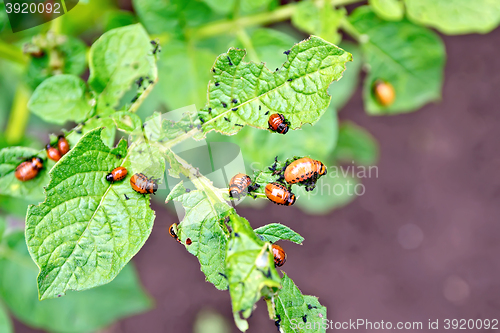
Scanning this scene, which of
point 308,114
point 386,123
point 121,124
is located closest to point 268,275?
point 308,114

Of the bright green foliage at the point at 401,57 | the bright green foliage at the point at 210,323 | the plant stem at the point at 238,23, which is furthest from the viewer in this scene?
the bright green foliage at the point at 210,323

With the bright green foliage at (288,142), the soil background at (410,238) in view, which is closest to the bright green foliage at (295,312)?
the bright green foliage at (288,142)

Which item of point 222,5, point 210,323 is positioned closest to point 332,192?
point 210,323

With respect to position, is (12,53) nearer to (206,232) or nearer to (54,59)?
(54,59)

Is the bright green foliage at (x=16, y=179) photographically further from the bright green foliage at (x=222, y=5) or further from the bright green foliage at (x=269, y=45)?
the bright green foliage at (x=269, y=45)

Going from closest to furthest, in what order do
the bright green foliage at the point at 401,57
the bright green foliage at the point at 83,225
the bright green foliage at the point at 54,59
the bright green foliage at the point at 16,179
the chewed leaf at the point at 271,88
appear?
the bright green foliage at the point at 83,225, the chewed leaf at the point at 271,88, the bright green foliage at the point at 16,179, the bright green foliage at the point at 54,59, the bright green foliage at the point at 401,57

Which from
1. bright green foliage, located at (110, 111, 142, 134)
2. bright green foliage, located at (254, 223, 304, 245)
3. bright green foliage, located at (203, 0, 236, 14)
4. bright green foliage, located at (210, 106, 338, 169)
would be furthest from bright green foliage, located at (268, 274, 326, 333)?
bright green foliage, located at (203, 0, 236, 14)
